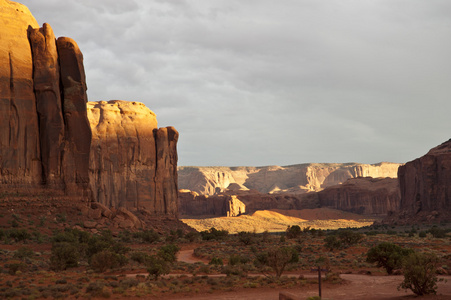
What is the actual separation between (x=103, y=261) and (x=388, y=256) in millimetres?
13783

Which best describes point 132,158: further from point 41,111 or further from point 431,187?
point 431,187

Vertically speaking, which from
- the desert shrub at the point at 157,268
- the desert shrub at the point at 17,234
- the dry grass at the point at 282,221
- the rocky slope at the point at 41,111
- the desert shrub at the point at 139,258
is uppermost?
the rocky slope at the point at 41,111

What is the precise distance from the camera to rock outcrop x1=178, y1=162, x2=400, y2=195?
175m

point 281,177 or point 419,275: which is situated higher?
point 281,177

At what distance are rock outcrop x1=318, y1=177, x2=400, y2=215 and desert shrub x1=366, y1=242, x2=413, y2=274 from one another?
72.4m

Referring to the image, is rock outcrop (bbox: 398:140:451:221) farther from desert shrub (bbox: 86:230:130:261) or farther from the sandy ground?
desert shrub (bbox: 86:230:130:261)

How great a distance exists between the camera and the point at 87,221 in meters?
39.6

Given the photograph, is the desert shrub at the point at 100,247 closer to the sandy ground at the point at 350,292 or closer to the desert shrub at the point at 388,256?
the sandy ground at the point at 350,292

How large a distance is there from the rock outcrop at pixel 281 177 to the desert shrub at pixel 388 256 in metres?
146

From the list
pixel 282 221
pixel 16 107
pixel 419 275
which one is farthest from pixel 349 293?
pixel 282 221

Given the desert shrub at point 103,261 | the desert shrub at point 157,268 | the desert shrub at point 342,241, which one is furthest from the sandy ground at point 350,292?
the desert shrub at point 342,241

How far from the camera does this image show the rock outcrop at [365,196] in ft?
318

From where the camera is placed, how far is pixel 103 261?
2395cm

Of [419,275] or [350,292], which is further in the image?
[350,292]
